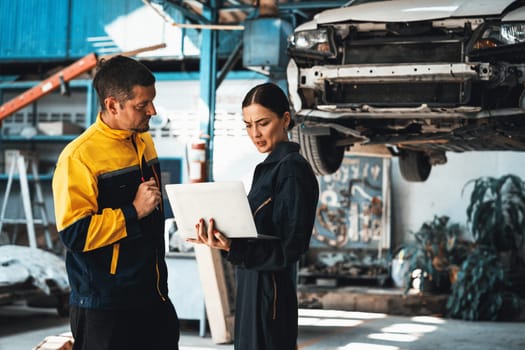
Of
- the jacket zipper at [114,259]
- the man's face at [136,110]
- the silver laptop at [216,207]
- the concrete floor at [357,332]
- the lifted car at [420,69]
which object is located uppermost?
the lifted car at [420,69]

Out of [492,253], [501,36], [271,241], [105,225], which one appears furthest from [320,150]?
[105,225]

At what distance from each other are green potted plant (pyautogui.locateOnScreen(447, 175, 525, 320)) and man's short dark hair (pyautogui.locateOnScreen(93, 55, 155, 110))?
6.34 m

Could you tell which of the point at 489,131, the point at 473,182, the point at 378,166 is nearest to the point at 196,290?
the point at 489,131

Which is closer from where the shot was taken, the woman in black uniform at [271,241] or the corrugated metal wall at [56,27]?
the woman in black uniform at [271,241]

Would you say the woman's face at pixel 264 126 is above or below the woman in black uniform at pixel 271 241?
above

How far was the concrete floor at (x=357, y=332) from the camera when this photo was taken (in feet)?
20.3

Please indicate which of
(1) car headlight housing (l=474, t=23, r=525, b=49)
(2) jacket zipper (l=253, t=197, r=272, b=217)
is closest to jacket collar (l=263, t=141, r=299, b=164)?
(2) jacket zipper (l=253, t=197, r=272, b=217)

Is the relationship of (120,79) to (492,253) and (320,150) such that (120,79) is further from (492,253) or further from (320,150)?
(492,253)

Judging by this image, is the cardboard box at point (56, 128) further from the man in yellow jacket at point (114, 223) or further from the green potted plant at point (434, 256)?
the man in yellow jacket at point (114, 223)

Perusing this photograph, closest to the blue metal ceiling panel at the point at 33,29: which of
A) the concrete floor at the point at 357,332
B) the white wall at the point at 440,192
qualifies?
the concrete floor at the point at 357,332

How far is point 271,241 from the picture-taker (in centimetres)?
228

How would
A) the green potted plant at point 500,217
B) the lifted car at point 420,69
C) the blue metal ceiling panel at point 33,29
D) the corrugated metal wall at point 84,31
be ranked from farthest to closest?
the blue metal ceiling panel at point 33,29, the corrugated metal wall at point 84,31, the green potted plant at point 500,217, the lifted car at point 420,69

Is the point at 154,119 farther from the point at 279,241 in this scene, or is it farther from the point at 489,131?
the point at 279,241

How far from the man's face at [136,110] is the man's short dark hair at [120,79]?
0.04 feet
